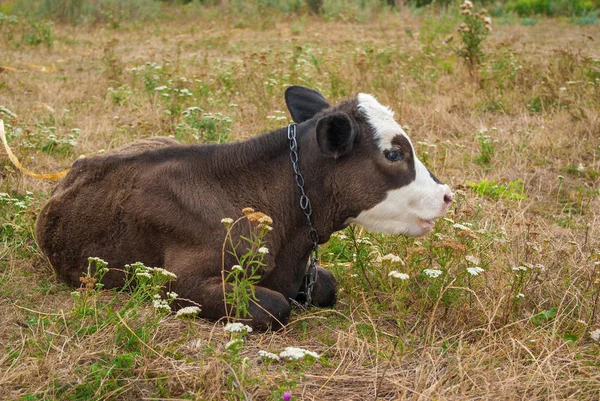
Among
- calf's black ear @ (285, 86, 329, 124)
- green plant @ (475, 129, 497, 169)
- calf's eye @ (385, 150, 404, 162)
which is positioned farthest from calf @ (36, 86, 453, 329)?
green plant @ (475, 129, 497, 169)

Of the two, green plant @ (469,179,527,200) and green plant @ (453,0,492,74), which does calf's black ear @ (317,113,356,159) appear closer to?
green plant @ (469,179,527,200)

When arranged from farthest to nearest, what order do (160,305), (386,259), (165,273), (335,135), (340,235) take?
(340,235), (335,135), (386,259), (165,273), (160,305)

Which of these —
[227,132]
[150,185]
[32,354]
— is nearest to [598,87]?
[227,132]

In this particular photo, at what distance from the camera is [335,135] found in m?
4.81

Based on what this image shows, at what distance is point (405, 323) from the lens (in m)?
4.93

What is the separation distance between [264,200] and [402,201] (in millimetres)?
932

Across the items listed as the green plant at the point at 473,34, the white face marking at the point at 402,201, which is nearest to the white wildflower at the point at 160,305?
the white face marking at the point at 402,201

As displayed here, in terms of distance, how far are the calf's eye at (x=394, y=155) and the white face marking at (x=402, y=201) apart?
34 millimetres

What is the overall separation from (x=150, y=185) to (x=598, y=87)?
705 cm

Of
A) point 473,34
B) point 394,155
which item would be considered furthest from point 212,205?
point 473,34

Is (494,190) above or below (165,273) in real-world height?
below

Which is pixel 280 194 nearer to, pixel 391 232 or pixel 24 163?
pixel 391 232

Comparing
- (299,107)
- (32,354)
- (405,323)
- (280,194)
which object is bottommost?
(405,323)

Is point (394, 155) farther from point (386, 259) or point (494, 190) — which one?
point (494, 190)
